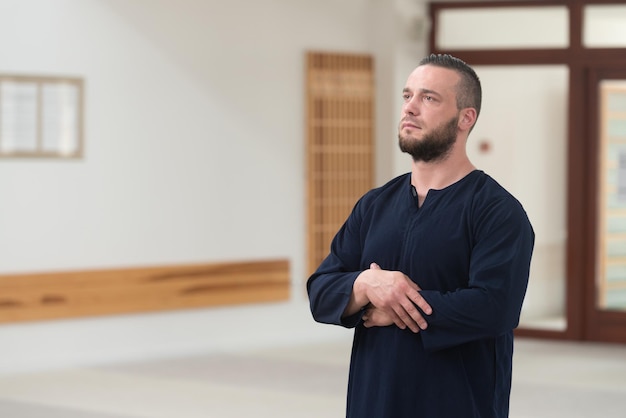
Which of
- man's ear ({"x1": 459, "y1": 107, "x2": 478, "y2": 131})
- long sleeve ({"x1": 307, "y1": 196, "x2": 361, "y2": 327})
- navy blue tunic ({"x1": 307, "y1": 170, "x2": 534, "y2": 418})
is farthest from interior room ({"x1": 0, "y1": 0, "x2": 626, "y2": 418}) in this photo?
man's ear ({"x1": 459, "y1": 107, "x2": 478, "y2": 131})

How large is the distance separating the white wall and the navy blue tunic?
16.0 feet

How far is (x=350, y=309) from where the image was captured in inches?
96.6

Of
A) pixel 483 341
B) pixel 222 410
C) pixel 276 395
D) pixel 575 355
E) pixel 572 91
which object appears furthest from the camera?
pixel 572 91

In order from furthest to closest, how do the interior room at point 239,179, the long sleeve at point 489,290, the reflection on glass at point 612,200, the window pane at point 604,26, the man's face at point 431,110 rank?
1. the reflection on glass at point 612,200
2. the window pane at point 604,26
3. the interior room at point 239,179
4. the man's face at point 431,110
5. the long sleeve at point 489,290

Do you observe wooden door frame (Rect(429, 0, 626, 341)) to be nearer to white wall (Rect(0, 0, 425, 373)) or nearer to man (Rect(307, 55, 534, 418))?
white wall (Rect(0, 0, 425, 373))

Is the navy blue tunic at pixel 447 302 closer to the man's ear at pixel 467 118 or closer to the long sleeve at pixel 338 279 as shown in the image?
the long sleeve at pixel 338 279

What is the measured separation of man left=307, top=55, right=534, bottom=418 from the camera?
229 centimetres

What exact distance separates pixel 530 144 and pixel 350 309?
608 cm

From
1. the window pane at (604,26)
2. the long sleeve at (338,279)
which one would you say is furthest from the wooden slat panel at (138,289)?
the long sleeve at (338,279)

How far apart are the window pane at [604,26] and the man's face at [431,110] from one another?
19.8 feet

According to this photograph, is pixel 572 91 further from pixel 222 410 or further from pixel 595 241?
pixel 222 410

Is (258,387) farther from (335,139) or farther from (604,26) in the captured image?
(604,26)

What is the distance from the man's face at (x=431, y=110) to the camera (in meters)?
2.37

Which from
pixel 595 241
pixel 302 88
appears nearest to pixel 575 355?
pixel 595 241
